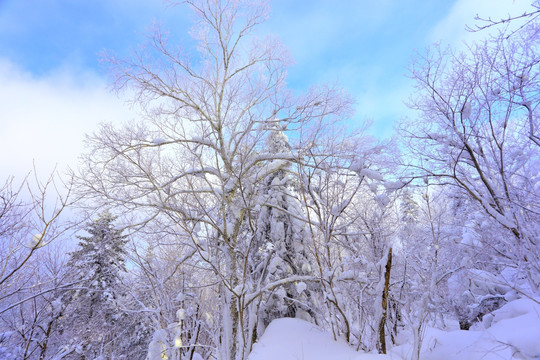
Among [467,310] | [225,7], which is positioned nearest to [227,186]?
[225,7]

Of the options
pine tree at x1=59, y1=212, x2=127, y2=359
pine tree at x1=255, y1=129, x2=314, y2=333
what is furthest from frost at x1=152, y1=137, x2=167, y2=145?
pine tree at x1=59, y1=212, x2=127, y2=359

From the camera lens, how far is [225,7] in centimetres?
670

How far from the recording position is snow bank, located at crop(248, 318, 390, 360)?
4.64 meters

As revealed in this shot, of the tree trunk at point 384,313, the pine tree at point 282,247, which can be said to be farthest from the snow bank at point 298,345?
the pine tree at point 282,247

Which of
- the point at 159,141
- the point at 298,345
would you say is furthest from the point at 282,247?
the point at 159,141

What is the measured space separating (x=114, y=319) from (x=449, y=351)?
1628cm

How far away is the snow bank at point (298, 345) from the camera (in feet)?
15.2

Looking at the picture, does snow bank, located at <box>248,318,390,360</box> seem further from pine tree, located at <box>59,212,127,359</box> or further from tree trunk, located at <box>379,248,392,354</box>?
pine tree, located at <box>59,212,127,359</box>

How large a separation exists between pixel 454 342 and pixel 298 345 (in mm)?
2636

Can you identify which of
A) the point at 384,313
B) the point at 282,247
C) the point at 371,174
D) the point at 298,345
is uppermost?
the point at 371,174

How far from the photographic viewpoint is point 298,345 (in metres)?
5.32

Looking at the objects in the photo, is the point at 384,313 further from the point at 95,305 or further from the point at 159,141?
the point at 95,305

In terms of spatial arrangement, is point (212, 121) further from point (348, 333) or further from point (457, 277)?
point (457, 277)

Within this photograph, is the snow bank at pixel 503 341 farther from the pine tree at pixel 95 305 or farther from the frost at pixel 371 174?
the pine tree at pixel 95 305
